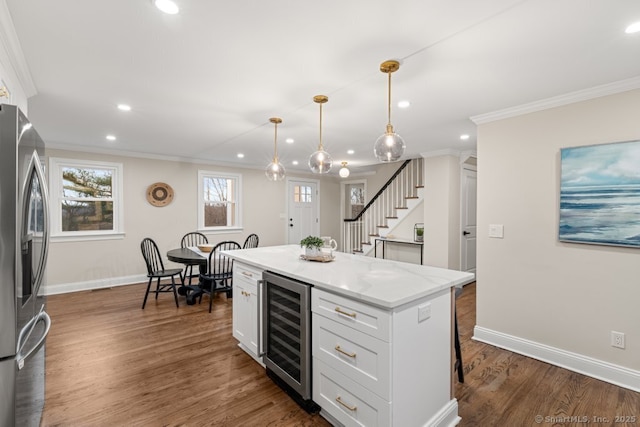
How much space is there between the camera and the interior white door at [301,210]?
7.61 meters

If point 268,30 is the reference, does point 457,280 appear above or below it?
below

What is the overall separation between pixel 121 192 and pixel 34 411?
445 cm

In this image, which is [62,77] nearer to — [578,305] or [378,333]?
[378,333]

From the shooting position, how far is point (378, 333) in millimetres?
1547

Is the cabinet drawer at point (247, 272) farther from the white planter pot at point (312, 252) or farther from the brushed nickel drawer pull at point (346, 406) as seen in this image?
the brushed nickel drawer pull at point (346, 406)

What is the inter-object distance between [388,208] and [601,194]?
411 centimetres

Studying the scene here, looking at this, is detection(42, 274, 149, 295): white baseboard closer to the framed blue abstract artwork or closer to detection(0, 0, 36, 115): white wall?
detection(0, 0, 36, 115): white wall

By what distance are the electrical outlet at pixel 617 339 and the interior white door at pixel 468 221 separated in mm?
2903

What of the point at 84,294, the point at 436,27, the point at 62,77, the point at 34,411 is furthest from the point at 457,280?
the point at 84,294

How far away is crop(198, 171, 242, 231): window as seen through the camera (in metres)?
6.16

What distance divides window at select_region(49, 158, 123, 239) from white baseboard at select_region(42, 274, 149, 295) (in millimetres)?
771

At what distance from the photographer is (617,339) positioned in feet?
7.76

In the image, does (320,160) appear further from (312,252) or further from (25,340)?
(25,340)

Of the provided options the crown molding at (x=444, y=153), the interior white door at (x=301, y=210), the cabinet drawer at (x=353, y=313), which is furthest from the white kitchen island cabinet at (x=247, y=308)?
the interior white door at (x=301, y=210)
